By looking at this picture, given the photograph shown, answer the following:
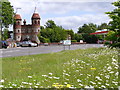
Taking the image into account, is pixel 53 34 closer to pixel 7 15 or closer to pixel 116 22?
pixel 7 15

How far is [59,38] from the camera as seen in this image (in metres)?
94.5

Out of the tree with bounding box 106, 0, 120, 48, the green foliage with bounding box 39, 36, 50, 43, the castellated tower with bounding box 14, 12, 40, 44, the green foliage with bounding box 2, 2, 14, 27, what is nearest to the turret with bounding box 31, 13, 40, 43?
the castellated tower with bounding box 14, 12, 40, 44

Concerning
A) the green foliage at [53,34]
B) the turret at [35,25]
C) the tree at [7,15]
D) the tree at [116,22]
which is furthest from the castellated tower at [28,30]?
the tree at [116,22]

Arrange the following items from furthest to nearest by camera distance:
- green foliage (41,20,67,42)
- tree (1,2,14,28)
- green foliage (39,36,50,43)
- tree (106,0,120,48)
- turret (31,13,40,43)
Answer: turret (31,13,40,43) < green foliage (41,20,67,42) < green foliage (39,36,50,43) < tree (1,2,14,28) < tree (106,0,120,48)

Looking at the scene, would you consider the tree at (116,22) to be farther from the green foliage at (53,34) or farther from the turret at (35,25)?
the turret at (35,25)

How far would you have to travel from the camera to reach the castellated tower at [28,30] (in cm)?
10557

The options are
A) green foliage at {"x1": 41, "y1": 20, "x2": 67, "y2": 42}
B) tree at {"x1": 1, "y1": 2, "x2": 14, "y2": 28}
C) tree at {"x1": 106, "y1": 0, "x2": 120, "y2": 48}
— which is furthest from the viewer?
green foliage at {"x1": 41, "y1": 20, "x2": 67, "y2": 42}

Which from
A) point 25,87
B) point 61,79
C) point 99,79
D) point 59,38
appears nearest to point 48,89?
point 25,87

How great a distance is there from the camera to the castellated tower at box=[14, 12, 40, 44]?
346 feet

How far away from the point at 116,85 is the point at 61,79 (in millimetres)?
1395

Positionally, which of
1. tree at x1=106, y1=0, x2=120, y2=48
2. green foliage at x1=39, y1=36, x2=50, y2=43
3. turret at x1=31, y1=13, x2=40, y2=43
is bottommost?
green foliage at x1=39, y1=36, x2=50, y2=43

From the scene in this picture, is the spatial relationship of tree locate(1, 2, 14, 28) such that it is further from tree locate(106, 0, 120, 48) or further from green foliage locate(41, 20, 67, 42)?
tree locate(106, 0, 120, 48)

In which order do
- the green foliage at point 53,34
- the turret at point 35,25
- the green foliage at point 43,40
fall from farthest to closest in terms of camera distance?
the turret at point 35,25
the green foliage at point 53,34
the green foliage at point 43,40

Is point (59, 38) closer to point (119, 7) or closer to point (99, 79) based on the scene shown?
point (119, 7)
